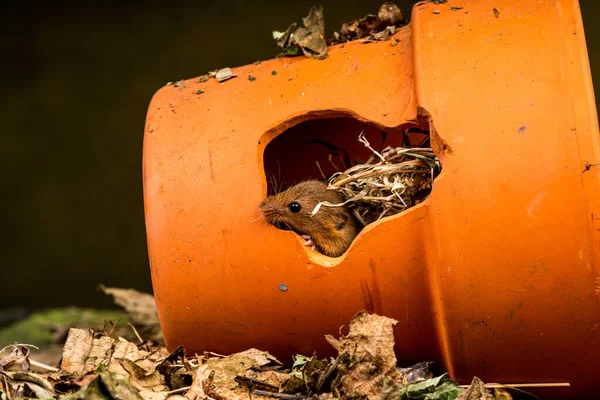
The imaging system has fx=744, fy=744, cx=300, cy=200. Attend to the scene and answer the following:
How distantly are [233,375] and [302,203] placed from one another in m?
0.87

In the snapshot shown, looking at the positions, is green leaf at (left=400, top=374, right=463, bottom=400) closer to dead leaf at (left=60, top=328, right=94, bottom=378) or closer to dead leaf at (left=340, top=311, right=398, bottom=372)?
dead leaf at (left=340, top=311, right=398, bottom=372)

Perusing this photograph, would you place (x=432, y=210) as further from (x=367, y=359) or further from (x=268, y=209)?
(x=268, y=209)

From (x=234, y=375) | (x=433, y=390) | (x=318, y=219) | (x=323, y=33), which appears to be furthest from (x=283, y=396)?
(x=323, y=33)

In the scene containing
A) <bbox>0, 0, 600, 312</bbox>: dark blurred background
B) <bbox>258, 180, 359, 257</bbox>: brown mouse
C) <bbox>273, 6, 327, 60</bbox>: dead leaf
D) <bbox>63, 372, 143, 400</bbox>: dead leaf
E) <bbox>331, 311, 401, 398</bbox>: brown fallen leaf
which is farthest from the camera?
<bbox>0, 0, 600, 312</bbox>: dark blurred background

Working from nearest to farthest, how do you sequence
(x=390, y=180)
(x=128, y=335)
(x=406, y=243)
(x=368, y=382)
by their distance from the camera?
(x=368, y=382) → (x=406, y=243) → (x=390, y=180) → (x=128, y=335)

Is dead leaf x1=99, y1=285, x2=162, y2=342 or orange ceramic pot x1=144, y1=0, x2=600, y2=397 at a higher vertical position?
orange ceramic pot x1=144, y1=0, x2=600, y2=397

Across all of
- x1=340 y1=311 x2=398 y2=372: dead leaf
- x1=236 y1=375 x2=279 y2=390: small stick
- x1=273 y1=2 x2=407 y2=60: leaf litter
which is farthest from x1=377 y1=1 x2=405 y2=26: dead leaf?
x1=236 y1=375 x2=279 y2=390: small stick

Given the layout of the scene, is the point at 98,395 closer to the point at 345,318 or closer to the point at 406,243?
the point at 345,318

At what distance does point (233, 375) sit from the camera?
105 inches

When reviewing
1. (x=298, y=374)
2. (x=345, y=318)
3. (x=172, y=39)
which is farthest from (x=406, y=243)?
(x=172, y=39)

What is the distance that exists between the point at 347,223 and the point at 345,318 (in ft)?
2.06

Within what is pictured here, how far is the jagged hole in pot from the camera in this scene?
357cm

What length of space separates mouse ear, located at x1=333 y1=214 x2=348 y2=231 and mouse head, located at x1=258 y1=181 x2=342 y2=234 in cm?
7

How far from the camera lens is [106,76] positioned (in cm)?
569
